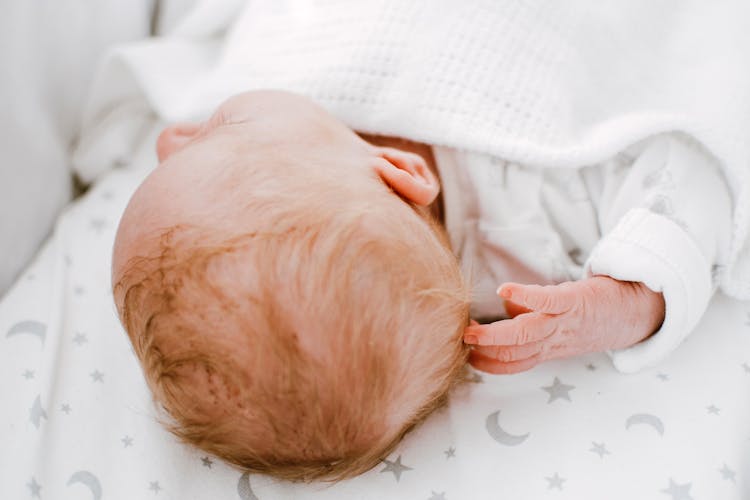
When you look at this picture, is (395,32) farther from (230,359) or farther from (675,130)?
(230,359)

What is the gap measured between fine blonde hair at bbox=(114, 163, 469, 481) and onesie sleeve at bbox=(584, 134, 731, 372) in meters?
0.20

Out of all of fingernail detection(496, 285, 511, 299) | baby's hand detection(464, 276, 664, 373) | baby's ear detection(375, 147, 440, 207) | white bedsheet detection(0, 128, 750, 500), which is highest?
baby's ear detection(375, 147, 440, 207)

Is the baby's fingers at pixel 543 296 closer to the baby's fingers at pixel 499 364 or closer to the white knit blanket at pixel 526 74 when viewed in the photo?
the baby's fingers at pixel 499 364

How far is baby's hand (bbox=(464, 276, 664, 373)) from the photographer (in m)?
0.74

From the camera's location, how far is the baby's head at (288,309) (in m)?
0.62

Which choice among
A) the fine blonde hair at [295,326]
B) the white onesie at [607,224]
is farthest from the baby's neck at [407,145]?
the fine blonde hair at [295,326]

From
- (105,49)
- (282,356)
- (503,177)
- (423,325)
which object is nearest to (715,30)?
(503,177)

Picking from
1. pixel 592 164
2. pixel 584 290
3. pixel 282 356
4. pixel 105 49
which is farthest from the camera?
pixel 105 49

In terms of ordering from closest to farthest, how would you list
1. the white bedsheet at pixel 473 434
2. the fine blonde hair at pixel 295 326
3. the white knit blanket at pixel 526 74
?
1. the fine blonde hair at pixel 295 326
2. the white bedsheet at pixel 473 434
3. the white knit blanket at pixel 526 74

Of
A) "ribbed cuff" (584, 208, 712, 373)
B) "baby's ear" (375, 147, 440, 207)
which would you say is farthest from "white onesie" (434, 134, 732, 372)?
"baby's ear" (375, 147, 440, 207)

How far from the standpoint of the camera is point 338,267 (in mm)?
633

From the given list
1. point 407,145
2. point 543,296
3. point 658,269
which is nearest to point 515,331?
point 543,296

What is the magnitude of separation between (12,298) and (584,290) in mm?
629

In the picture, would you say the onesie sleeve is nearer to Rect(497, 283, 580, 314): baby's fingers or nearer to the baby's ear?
Rect(497, 283, 580, 314): baby's fingers
